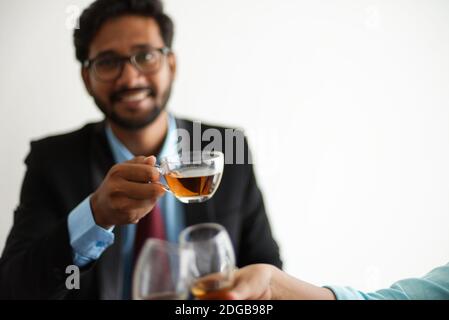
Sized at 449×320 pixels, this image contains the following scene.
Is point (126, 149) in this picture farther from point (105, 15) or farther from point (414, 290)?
point (414, 290)

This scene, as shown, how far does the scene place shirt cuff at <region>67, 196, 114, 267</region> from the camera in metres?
1.11

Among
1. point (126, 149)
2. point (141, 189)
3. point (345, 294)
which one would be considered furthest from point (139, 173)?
point (126, 149)

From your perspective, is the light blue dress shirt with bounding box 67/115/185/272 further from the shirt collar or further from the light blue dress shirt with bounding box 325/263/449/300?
the light blue dress shirt with bounding box 325/263/449/300

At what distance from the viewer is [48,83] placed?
5.60 feet

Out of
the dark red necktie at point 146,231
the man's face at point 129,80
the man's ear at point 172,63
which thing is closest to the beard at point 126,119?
the man's face at point 129,80

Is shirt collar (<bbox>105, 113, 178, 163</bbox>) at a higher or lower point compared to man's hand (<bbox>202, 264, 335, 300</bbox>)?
higher

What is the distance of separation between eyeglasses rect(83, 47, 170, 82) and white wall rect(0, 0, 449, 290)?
0.19m

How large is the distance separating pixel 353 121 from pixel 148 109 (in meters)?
0.92

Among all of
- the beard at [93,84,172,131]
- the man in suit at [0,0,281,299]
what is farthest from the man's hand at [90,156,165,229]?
the beard at [93,84,172,131]

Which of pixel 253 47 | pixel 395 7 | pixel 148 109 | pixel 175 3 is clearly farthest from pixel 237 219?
pixel 395 7

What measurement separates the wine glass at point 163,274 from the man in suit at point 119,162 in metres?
0.66

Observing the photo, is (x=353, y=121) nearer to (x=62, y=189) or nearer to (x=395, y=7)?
(x=395, y=7)

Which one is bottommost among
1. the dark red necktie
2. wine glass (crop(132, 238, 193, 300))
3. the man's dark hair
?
the dark red necktie

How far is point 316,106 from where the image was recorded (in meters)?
1.85
